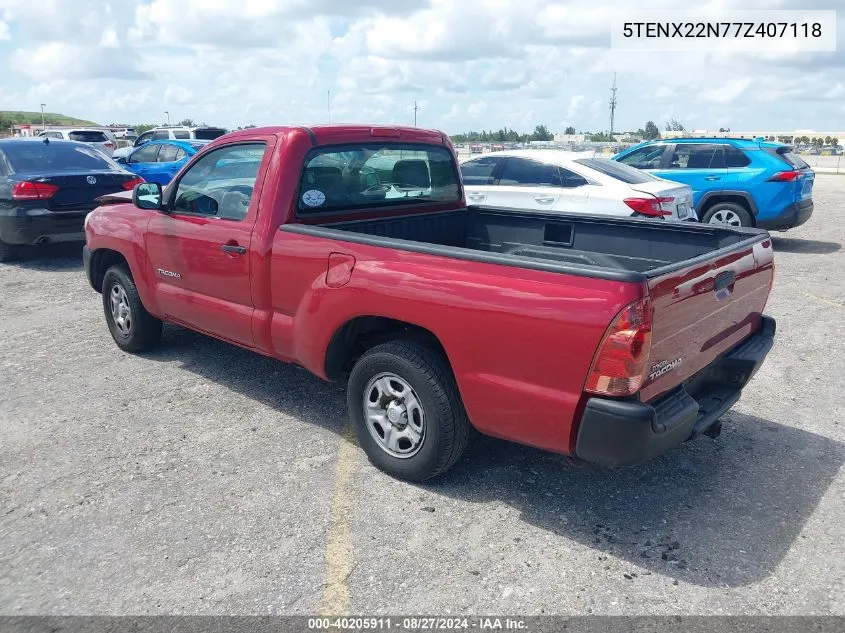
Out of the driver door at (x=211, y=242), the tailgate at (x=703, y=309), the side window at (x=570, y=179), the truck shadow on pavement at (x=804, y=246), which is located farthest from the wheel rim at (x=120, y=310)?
the truck shadow on pavement at (x=804, y=246)

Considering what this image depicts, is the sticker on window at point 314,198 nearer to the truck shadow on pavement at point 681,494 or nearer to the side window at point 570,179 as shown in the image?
the truck shadow on pavement at point 681,494

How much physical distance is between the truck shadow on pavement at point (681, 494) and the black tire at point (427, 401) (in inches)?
7.0

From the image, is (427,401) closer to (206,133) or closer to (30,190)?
(30,190)

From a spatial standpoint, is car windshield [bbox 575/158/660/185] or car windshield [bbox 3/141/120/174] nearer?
car windshield [bbox 575/158/660/185]

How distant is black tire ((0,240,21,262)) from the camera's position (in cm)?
978

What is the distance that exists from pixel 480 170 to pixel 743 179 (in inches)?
174

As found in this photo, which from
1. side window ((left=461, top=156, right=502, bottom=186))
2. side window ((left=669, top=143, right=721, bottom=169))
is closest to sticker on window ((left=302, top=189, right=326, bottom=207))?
side window ((left=461, top=156, right=502, bottom=186))

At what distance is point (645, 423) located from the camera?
9.46 feet

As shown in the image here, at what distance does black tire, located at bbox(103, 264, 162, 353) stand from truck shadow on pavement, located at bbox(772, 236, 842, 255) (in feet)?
31.6

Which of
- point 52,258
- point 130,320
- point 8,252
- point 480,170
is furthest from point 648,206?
point 8,252

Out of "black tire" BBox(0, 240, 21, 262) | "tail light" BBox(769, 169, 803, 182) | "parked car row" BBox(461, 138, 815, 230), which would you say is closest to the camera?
"parked car row" BBox(461, 138, 815, 230)

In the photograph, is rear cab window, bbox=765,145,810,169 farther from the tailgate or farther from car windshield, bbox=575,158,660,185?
the tailgate

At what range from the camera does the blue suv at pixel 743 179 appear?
10.7 metres

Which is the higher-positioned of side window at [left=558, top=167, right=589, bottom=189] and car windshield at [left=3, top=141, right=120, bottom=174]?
car windshield at [left=3, top=141, right=120, bottom=174]
